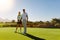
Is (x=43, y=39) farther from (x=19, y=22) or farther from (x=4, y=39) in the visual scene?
(x=19, y=22)

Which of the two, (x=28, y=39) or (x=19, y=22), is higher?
(x=19, y=22)

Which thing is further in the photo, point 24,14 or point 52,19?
point 52,19

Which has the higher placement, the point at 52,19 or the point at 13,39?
the point at 52,19

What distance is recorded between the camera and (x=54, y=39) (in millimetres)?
12812

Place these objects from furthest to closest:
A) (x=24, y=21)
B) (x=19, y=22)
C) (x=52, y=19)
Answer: (x=52, y=19), (x=19, y=22), (x=24, y=21)

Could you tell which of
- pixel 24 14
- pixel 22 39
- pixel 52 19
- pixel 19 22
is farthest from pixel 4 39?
pixel 52 19

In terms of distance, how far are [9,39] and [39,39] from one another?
6.05ft

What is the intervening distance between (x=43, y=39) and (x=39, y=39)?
0.93 ft

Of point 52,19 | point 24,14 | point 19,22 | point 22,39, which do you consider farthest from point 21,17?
point 52,19

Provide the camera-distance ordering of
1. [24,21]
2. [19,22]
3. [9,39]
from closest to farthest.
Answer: [9,39], [24,21], [19,22]

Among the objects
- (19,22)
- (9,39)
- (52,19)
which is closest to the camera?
(9,39)

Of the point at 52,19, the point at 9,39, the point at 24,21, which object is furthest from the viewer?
the point at 52,19

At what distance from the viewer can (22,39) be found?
12.6m

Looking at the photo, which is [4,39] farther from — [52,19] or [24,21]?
[52,19]
